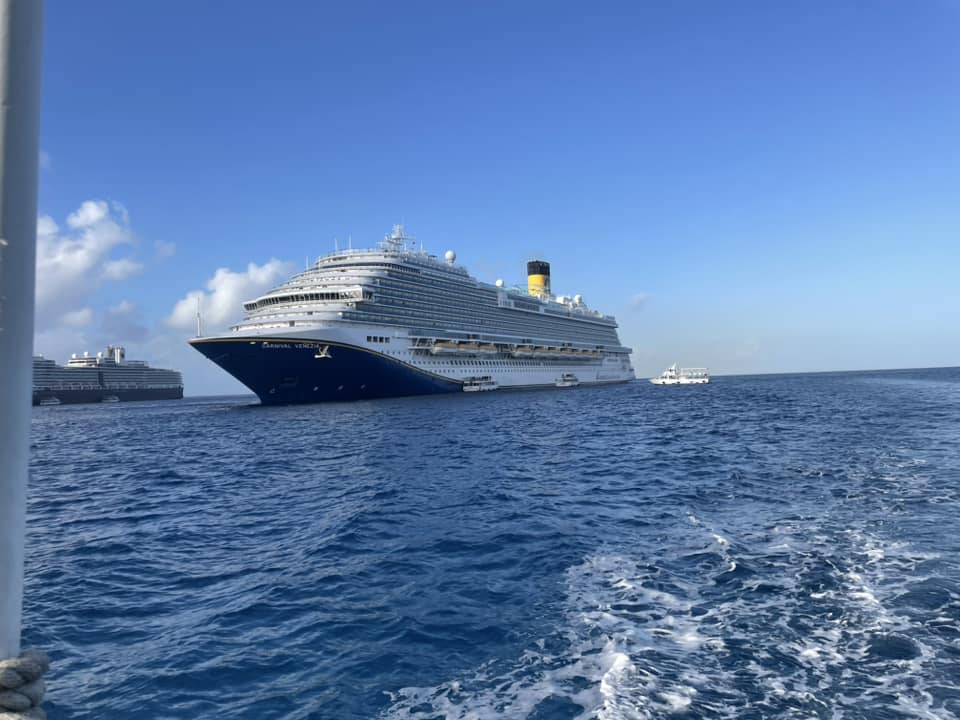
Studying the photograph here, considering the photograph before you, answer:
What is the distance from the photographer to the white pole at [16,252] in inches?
102

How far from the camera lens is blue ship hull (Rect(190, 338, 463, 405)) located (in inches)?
2191

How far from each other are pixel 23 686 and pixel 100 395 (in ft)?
516

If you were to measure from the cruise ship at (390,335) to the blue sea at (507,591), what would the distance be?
36.7 m

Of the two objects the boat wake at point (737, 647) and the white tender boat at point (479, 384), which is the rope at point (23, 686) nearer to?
the boat wake at point (737, 647)

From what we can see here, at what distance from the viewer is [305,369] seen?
192 feet

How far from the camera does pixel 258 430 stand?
38031 millimetres

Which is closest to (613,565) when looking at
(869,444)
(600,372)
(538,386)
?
(869,444)

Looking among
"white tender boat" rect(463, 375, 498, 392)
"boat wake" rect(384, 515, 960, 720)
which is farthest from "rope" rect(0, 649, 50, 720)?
"white tender boat" rect(463, 375, 498, 392)

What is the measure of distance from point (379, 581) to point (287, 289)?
214 feet

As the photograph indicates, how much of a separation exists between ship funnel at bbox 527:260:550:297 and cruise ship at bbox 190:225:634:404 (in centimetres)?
1203

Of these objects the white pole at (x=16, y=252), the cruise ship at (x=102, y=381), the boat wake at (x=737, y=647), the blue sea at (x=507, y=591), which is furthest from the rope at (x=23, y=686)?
the cruise ship at (x=102, y=381)

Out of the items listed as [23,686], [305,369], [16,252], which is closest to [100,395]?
[305,369]

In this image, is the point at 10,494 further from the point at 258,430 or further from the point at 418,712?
the point at 258,430

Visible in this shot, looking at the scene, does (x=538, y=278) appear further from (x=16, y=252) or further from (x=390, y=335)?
(x=16, y=252)
